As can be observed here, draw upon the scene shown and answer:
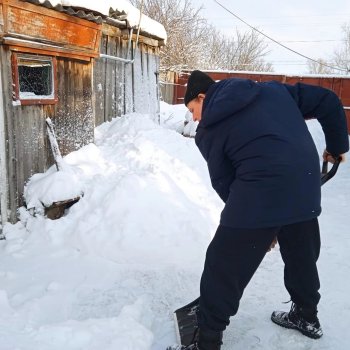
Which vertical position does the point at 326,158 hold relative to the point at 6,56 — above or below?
below

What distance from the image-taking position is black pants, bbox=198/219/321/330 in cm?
204

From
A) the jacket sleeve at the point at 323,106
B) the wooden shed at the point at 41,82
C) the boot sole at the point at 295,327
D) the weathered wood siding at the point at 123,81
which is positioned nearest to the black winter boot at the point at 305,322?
the boot sole at the point at 295,327

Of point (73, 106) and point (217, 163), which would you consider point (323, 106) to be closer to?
point (217, 163)

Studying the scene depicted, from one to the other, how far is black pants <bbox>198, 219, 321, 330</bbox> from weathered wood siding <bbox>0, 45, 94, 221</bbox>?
101 inches

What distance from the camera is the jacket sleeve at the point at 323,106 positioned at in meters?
2.23

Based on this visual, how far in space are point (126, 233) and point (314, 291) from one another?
1843 mm

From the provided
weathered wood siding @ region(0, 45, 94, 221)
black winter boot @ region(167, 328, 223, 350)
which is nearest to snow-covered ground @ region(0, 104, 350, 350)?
weathered wood siding @ region(0, 45, 94, 221)

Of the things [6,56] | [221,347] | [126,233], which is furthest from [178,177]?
[221,347]

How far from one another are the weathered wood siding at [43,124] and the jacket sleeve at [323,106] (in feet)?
9.07

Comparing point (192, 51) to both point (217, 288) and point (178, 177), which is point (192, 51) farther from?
point (217, 288)

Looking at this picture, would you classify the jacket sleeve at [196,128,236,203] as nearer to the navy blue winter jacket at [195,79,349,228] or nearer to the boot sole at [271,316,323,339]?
the navy blue winter jacket at [195,79,349,228]

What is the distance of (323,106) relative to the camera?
2238 mm

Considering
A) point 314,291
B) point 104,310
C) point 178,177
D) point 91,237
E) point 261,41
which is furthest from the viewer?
point 261,41

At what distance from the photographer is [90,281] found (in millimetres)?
3129
